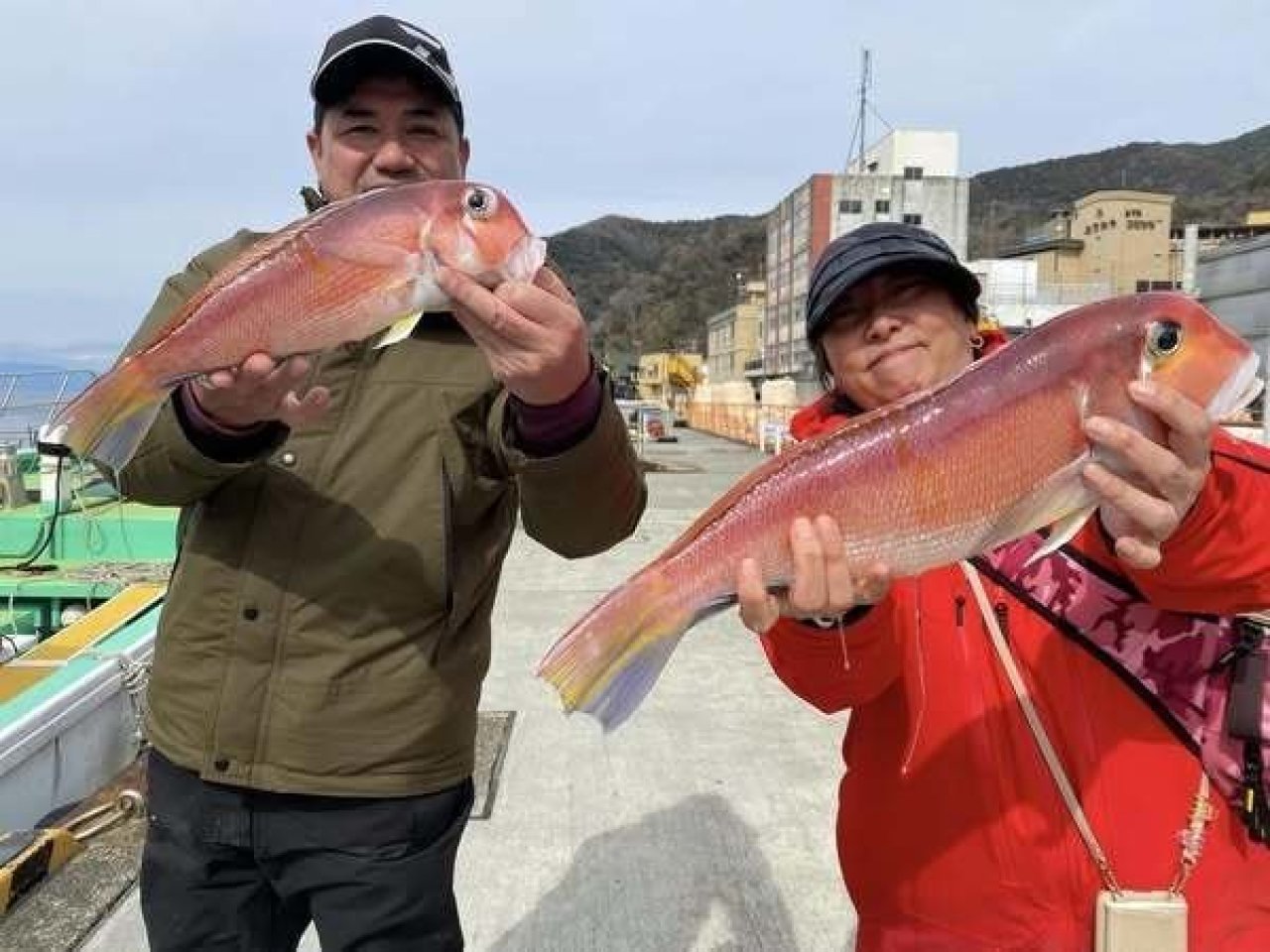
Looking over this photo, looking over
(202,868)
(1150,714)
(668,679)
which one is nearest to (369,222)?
(202,868)

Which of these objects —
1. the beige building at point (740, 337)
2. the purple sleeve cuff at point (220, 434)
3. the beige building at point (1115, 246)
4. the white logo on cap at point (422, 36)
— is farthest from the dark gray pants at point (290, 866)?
the beige building at point (1115, 246)

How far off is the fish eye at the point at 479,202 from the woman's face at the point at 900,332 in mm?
725

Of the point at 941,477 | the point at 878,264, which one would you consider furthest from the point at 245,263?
the point at 941,477

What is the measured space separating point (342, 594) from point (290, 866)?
55cm

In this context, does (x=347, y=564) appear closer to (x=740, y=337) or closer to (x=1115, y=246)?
(x=740, y=337)

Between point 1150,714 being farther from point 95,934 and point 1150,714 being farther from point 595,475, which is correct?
point 95,934

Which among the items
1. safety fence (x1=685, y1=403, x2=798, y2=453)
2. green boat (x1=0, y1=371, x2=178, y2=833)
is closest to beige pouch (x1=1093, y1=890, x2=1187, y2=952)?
green boat (x1=0, y1=371, x2=178, y2=833)

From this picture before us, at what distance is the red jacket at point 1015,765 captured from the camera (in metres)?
1.64

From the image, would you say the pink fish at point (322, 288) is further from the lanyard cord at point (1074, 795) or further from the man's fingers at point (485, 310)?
the lanyard cord at point (1074, 795)

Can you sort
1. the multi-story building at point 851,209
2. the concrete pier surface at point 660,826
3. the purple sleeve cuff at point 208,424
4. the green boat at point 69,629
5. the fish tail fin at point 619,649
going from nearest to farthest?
the fish tail fin at point 619,649 → the purple sleeve cuff at point 208,424 → the concrete pier surface at point 660,826 → the green boat at point 69,629 → the multi-story building at point 851,209

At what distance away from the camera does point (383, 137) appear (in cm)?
203

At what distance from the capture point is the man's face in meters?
2.00

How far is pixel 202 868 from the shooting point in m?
1.94

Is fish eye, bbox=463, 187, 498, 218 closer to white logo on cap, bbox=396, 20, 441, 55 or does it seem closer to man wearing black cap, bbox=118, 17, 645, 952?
man wearing black cap, bbox=118, 17, 645, 952
